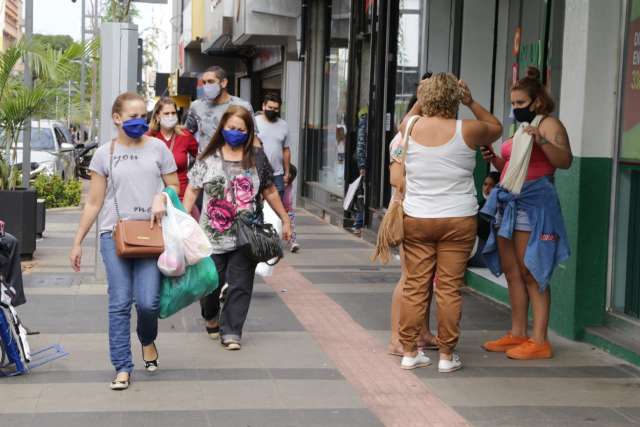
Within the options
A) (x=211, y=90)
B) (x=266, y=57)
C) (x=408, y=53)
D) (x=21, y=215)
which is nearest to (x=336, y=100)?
(x=408, y=53)

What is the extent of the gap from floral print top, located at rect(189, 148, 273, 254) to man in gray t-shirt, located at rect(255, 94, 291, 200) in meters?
4.29

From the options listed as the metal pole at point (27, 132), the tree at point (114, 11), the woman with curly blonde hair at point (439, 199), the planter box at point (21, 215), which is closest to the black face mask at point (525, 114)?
the woman with curly blonde hair at point (439, 199)

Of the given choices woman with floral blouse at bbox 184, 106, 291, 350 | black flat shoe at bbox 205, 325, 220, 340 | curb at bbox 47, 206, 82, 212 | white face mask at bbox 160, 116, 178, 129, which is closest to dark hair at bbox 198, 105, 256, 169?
woman with floral blouse at bbox 184, 106, 291, 350

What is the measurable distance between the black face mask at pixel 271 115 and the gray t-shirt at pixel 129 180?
535 cm

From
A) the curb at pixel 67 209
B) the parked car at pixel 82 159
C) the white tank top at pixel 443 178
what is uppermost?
the white tank top at pixel 443 178

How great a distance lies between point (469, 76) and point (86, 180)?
20.6 metres

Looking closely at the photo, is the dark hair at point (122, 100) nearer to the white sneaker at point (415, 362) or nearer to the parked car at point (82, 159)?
the white sneaker at point (415, 362)

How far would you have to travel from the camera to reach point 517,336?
26.1 ft

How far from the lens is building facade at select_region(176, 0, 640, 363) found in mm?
8047

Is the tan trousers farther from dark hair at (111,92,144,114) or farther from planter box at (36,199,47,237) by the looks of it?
planter box at (36,199,47,237)

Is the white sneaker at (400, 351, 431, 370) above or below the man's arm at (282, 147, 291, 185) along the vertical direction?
below

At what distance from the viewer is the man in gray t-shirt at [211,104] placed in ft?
30.8

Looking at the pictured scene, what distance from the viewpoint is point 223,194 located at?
776 cm

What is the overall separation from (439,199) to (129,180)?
6.25 feet
